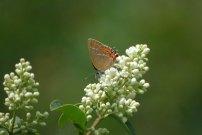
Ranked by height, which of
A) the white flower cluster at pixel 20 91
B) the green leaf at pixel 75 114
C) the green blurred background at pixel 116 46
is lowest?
Answer: the green leaf at pixel 75 114

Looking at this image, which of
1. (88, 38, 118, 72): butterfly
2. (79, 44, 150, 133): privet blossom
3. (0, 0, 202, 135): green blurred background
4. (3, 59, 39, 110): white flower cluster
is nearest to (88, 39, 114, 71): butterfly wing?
(88, 38, 118, 72): butterfly

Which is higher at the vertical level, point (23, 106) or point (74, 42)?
point (74, 42)

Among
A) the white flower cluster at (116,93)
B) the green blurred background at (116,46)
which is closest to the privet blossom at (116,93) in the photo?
the white flower cluster at (116,93)

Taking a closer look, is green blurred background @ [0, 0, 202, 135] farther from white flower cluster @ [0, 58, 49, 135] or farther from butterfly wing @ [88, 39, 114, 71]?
white flower cluster @ [0, 58, 49, 135]

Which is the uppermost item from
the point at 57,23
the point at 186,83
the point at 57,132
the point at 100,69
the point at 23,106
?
the point at 57,23

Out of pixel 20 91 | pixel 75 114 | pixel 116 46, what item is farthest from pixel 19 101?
pixel 116 46

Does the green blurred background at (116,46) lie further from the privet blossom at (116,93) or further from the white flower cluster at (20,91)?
the white flower cluster at (20,91)

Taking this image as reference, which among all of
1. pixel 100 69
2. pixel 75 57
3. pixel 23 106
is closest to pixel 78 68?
pixel 75 57

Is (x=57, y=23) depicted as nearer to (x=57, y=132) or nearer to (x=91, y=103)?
(x=57, y=132)
